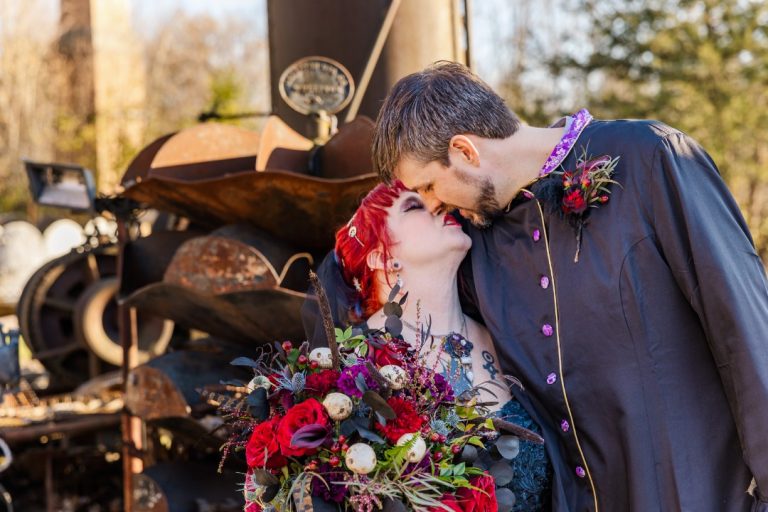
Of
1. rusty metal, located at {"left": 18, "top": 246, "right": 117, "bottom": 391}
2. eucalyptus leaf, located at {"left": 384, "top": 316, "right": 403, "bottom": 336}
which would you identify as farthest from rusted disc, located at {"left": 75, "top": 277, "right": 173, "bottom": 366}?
eucalyptus leaf, located at {"left": 384, "top": 316, "right": 403, "bottom": 336}

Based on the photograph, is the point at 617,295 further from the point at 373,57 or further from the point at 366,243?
the point at 373,57

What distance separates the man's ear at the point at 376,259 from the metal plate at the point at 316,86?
61.6 inches

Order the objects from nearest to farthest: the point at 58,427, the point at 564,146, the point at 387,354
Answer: the point at 387,354 → the point at 564,146 → the point at 58,427

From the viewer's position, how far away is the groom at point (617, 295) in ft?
7.09

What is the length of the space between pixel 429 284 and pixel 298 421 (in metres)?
0.69

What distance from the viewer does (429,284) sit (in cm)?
250

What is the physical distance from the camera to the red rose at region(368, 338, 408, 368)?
2092mm

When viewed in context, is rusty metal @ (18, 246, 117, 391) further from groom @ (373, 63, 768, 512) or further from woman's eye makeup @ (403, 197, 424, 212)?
groom @ (373, 63, 768, 512)

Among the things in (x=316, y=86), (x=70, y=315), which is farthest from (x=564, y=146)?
(x=70, y=315)

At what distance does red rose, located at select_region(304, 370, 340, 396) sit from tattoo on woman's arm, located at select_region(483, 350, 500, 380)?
2.00 feet

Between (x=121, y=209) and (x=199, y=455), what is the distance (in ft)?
3.89

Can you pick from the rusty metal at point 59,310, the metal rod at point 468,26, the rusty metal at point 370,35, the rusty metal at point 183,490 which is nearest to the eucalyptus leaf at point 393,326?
the rusty metal at point 183,490

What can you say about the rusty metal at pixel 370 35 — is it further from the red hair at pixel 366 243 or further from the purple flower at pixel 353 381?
the purple flower at pixel 353 381

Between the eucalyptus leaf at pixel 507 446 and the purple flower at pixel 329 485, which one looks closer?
the purple flower at pixel 329 485
